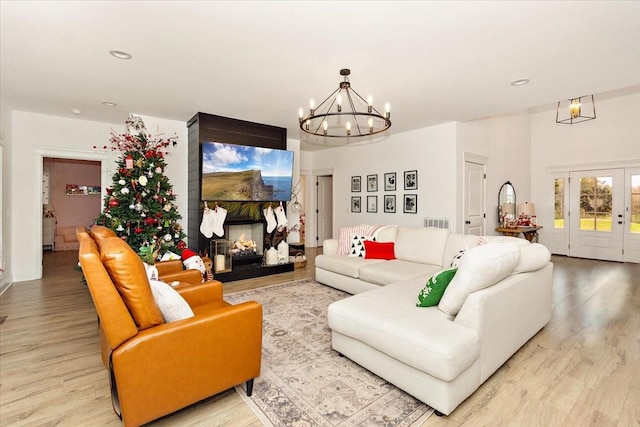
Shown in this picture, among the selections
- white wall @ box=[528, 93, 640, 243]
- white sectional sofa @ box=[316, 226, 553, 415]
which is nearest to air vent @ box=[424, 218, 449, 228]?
white sectional sofa @ box=[316, 226, 553, 415]

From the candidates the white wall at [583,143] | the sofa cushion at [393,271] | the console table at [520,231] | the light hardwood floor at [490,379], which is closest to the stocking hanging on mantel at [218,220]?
the light hardwood floor at [490,379]

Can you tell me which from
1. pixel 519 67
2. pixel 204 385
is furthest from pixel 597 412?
pixel 519 67

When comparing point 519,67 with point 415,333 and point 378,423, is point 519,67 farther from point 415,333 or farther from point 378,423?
point 378,423

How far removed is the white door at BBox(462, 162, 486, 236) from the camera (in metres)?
5.54

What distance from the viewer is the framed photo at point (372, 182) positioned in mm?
6629

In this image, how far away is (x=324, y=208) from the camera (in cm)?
872

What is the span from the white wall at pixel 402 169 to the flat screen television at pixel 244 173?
6.75ft

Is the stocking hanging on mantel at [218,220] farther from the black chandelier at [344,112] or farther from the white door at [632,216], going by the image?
the white door at [632,216]

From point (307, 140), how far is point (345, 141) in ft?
2.82

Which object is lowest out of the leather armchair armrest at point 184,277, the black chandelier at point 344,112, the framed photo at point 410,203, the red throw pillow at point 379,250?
the leather armchair armrest at point 184,277

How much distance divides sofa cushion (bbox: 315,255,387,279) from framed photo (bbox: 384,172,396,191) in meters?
2.36

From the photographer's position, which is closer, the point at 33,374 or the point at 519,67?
the point at 33,374

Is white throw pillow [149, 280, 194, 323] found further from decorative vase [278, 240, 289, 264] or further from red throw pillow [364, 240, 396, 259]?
decorative vase [278, 240, 289, 264]

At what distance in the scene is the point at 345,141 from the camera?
703cm
